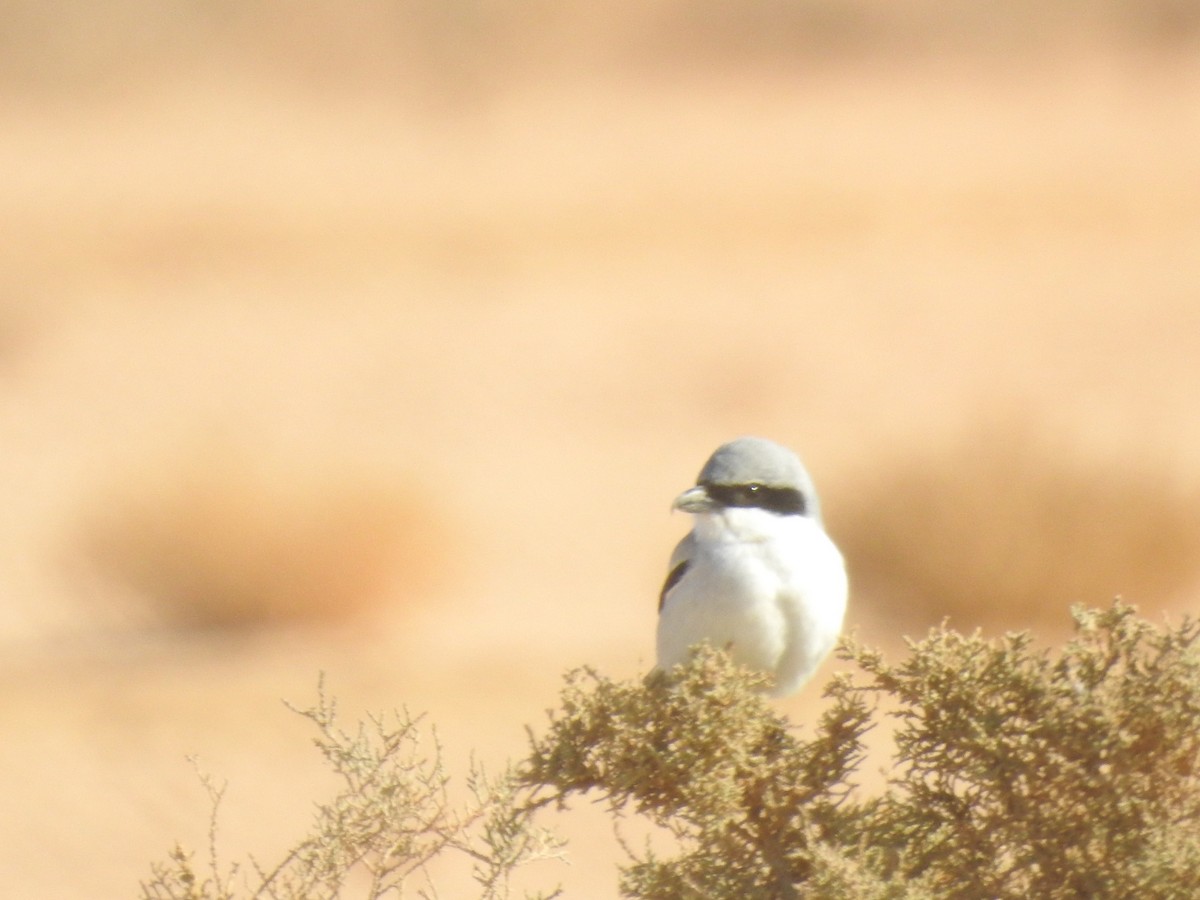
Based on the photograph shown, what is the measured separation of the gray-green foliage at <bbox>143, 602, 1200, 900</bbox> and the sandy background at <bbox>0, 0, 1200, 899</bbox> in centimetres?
504

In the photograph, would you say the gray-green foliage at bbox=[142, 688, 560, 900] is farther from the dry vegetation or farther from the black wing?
the dry vegetation

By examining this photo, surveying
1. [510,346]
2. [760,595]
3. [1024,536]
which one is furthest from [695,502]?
[510,346]

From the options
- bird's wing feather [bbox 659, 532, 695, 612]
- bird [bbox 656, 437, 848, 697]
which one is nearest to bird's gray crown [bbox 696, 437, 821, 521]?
bird [bbox 656, 437, 848, 697]

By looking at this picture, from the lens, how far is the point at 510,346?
21266mm

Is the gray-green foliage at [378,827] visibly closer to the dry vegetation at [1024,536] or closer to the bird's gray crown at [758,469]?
the bird's gray crown at [758,469]

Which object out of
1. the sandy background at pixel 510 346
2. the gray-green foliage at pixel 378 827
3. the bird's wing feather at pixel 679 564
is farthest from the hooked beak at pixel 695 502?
the sandy background at pixel 510 346

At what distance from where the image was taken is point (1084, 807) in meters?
3.54

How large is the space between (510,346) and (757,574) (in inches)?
682

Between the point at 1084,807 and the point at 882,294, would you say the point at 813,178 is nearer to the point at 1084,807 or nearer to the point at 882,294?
the point at 882,294

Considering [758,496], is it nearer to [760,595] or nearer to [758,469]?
[758,469]

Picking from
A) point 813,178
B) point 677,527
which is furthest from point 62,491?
point 813,178

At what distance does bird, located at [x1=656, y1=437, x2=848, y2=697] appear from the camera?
411cm

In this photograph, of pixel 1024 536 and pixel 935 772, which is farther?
pixel 1024 536

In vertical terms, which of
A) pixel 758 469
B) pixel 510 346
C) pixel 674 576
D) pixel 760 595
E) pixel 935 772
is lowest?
pixel 935 772
